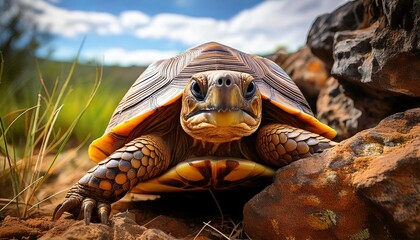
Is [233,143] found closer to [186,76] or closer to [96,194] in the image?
[186,76]

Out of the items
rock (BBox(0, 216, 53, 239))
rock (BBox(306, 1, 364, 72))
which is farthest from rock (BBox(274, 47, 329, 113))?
rock (BBox(0, 216, 53, 239))

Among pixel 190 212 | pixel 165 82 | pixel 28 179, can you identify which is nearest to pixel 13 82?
pixel 28 179

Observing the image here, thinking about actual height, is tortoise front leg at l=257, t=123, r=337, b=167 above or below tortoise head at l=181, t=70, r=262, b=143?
below

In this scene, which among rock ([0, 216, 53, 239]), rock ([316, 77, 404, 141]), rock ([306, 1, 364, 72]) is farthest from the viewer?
rock ([306, 1, 364, 72])

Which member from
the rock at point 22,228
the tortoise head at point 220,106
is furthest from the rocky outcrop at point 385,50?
the rock at point 22,228

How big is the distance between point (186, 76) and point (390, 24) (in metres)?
1.23

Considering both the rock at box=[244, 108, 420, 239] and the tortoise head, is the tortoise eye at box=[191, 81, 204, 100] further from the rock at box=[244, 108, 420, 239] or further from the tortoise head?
the rock at box=[244, 108, 420, 239]

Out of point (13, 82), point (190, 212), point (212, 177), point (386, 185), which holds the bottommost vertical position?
point (190, 212)

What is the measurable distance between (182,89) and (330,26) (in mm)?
2111

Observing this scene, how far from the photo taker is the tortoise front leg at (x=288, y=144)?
1.93 m

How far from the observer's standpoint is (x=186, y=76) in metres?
2.26

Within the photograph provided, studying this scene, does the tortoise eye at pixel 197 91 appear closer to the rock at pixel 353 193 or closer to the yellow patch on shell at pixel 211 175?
the yellow patch on shell at pixel 211 175

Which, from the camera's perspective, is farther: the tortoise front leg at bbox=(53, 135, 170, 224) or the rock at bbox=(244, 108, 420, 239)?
the tortoise front leg at bbox=(53, 135, 170, 224)

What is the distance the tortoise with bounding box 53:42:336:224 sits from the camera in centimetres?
177
